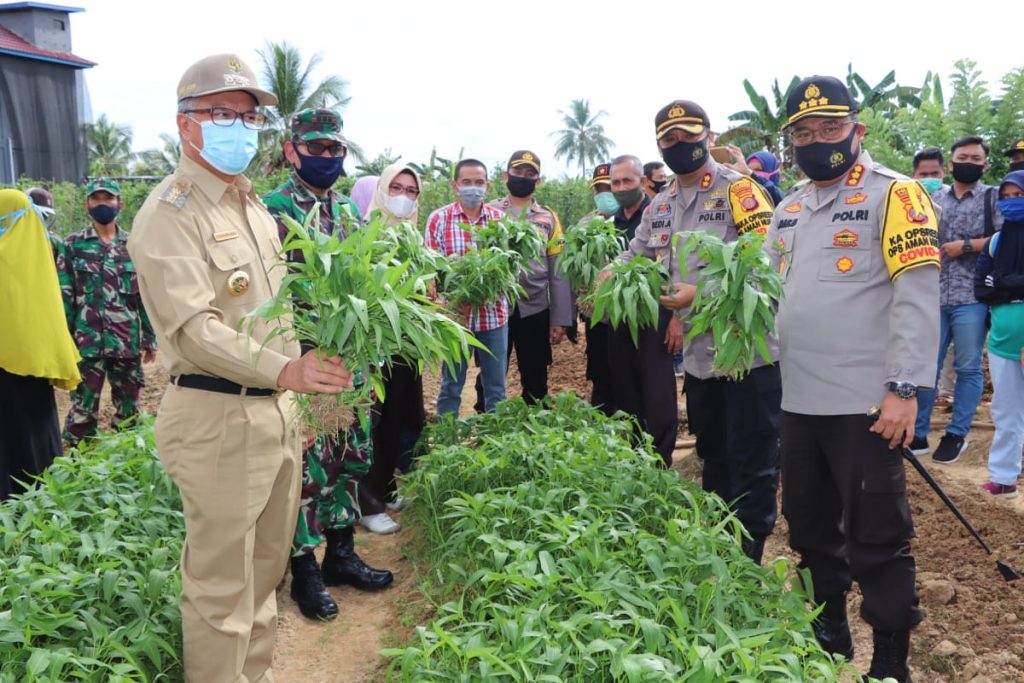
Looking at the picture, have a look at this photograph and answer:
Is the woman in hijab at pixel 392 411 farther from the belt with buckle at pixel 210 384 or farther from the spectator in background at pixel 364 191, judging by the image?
the belt with buckle at pixel 210 384

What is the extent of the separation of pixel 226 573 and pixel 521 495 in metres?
1.43

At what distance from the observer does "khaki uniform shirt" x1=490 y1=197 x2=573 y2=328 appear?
5773 millimetres

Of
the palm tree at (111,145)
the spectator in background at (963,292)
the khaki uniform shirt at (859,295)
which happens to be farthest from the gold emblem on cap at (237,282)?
the palm tree at (111,145)

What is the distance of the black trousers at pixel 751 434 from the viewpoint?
12.5 ft

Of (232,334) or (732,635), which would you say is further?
(732,635)

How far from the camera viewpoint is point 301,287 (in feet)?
8.48

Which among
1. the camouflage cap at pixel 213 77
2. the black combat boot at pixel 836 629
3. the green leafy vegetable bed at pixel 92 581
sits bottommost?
the black combat boot at pixel 836 629

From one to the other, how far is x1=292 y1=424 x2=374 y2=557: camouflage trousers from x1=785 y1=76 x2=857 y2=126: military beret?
227 cm

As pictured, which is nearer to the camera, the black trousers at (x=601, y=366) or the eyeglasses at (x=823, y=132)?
the eyeglasses at (x=823, y=132)

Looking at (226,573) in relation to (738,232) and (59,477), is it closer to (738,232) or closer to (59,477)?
(59,477)

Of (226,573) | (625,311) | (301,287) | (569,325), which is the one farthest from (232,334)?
(569,325)

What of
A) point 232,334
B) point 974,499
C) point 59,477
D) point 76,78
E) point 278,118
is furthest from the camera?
point 278,118

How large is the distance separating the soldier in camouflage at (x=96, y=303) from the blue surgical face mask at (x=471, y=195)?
262 cm

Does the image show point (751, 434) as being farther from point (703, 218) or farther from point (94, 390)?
Answer: point (94, 390)
